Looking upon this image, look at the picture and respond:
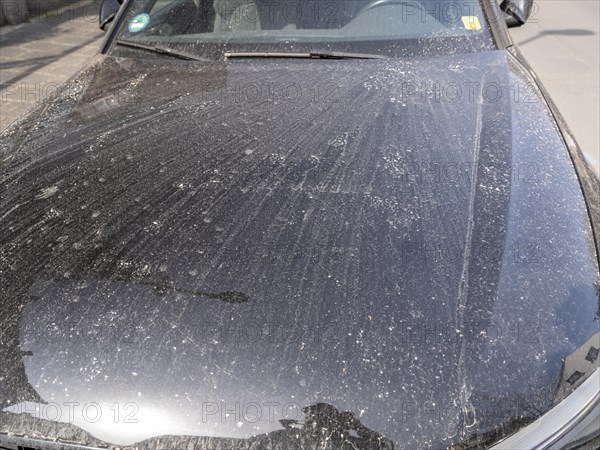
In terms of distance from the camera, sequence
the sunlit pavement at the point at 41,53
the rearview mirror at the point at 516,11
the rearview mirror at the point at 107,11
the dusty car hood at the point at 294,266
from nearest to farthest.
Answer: the dusty car hood at the point at 294,266 < the rearview mirror at the point at 516,11 < the rearview mirror at the point at 107,11 < the sunlit pavement at the point at 41,53

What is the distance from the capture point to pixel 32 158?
1.98 meters

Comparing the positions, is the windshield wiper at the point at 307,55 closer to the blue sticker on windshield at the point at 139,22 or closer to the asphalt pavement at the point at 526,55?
the blue sticker on windshield at the point at 139,22

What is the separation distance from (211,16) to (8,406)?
2013 millimetres

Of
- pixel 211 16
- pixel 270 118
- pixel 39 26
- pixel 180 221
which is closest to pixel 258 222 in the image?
pixel 180 221

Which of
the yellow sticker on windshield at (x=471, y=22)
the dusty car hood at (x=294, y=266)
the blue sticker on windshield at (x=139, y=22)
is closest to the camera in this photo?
the dusty car hood at (x=294, y=266)

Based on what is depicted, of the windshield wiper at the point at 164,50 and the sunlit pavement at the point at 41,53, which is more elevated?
the windshield wiper at the point at 164,50

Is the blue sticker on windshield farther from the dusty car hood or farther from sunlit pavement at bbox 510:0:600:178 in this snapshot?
sunlit pavement at bbox 510:0:600:178

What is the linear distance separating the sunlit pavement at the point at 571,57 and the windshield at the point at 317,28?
1.91m

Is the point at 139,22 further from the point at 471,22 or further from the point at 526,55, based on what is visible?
the point at 526,55

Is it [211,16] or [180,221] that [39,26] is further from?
[180,221]

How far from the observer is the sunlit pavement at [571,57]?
16.2ft

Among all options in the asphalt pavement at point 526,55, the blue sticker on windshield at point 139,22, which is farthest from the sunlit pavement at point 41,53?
the blue sticker on windshield at point 139,22

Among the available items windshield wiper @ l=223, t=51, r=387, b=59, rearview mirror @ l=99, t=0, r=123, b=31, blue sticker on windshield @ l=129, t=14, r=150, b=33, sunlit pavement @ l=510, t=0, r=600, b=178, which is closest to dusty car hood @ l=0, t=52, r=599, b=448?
windshield wiper @ l=223, t=51, r=387, b=59

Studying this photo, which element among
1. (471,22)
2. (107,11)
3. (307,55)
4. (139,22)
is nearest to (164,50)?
(139,22)
